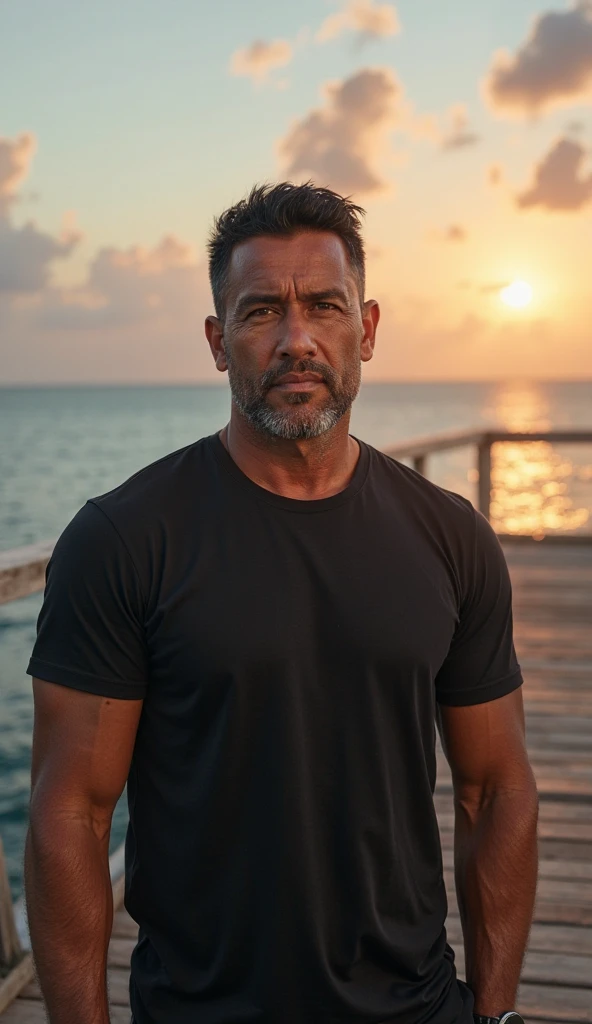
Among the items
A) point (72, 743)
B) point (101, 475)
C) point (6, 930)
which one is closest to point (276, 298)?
point (72, 743)

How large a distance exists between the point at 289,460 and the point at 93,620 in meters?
0.39

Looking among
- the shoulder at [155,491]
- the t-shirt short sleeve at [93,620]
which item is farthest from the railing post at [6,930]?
the shoulder at [155,491]

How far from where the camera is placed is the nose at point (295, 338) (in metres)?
1.56

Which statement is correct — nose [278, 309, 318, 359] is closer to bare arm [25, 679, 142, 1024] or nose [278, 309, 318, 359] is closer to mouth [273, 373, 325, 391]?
mouth [273, 373, 325, 391]

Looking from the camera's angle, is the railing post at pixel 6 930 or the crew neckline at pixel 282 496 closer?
the crew neckline at pixel 282 496

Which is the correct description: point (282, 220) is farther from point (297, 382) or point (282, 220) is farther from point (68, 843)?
point (68, 843)

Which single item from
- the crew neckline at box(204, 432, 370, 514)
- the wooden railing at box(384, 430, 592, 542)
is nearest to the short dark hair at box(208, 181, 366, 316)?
the crew neckline at box(204, 432, 370, 514)

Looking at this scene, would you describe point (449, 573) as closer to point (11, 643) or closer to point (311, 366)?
point (311, 366)

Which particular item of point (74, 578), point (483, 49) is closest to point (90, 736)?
point (74, 578)

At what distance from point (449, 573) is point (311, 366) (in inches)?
15.7

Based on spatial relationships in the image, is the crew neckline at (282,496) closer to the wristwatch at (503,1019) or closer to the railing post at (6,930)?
the wristwatch at (503,1019)

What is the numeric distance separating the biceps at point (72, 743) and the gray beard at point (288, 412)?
471mm

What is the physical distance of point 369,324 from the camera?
70.3 inches

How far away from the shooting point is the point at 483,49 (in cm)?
1359
